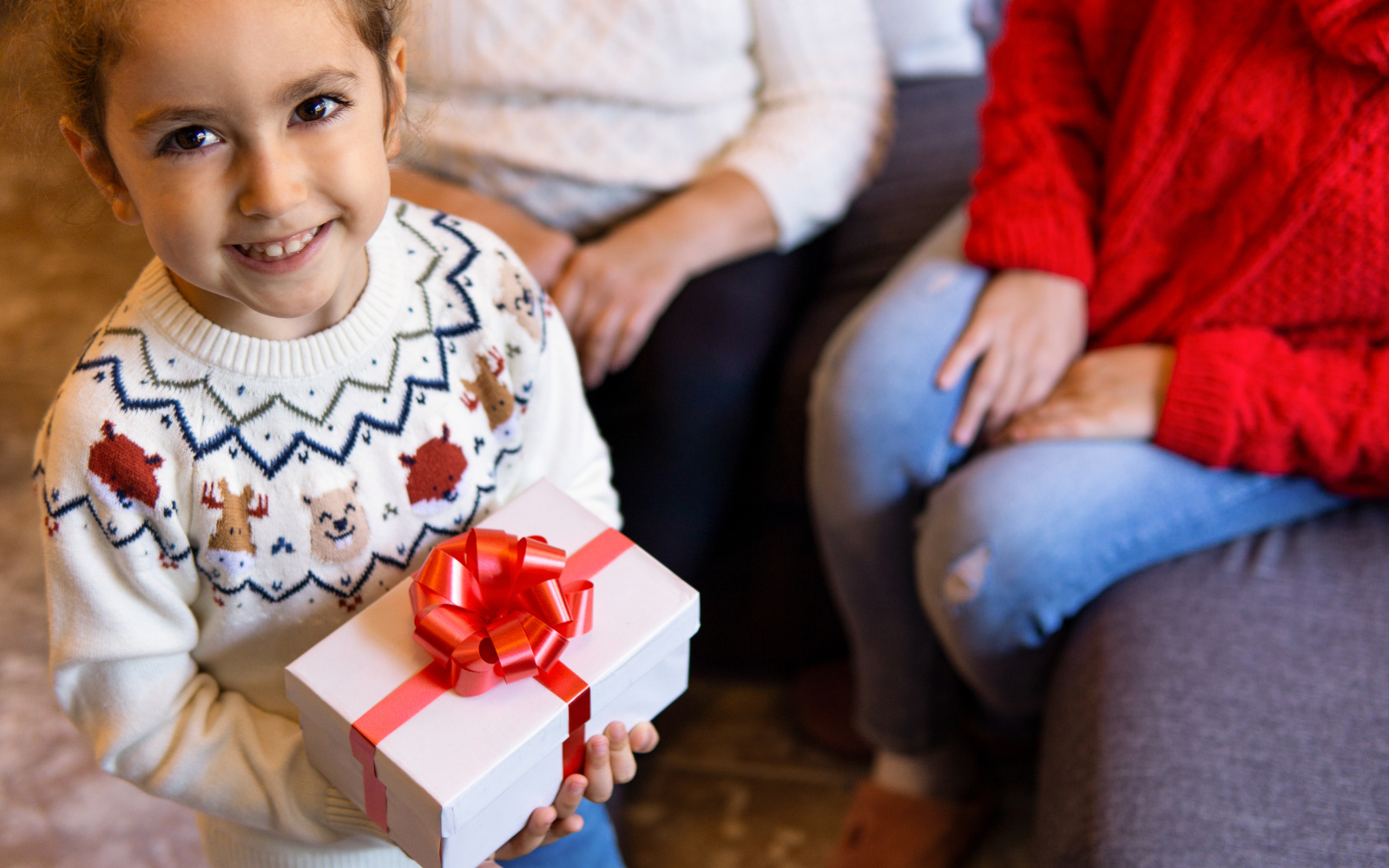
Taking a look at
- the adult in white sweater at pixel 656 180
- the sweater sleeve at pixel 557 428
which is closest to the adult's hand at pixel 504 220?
the adult in white sweater at pixel 656 180

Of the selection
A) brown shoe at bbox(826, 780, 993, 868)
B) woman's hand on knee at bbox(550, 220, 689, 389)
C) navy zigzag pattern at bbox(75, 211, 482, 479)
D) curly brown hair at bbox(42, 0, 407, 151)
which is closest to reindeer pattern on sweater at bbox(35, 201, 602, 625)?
navy zigzag pattern at bbox(75, 211, 482, 479)

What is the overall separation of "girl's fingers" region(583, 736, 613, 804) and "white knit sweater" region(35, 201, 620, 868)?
149 mm

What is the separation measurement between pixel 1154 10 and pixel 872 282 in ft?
1.35

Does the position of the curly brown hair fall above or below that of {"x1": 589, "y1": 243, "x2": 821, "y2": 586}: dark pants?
above

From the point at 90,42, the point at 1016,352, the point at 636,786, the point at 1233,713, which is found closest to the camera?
the point at 90,42

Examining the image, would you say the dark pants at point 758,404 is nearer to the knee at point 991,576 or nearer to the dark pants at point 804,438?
the dark pants at point 804,438

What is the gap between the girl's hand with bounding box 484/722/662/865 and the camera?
665 millimetres

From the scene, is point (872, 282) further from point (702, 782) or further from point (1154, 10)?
point (702, 782)

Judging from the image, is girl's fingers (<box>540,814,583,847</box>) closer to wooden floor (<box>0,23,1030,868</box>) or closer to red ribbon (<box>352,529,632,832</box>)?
red ribbon (<box>352,529,632,832</box>)

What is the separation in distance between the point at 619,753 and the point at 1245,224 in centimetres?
68

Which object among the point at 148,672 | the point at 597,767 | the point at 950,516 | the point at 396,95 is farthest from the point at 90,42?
the point at 950,516

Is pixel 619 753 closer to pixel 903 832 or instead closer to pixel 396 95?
pixel 396 95

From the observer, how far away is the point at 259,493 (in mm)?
648

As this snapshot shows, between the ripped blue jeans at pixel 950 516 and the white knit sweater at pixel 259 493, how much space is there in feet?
1.23
